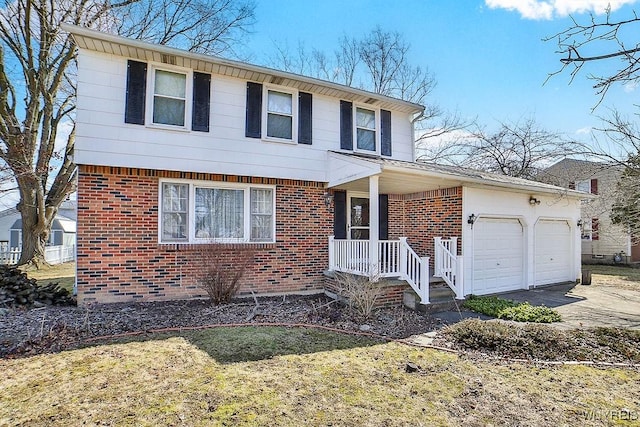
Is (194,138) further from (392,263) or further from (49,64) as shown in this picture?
(49,64)

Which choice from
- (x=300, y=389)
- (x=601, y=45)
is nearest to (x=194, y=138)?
(x=300, y=389)

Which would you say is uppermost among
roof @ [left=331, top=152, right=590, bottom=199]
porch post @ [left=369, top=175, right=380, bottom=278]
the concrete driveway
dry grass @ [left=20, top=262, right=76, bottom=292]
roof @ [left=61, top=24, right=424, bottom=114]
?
roof @ [left=61, top=24, right=424, bottom=114]

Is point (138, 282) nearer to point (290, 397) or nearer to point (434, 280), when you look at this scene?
point (290, 397)

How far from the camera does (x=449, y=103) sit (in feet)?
70.0

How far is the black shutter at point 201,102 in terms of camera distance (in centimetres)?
812

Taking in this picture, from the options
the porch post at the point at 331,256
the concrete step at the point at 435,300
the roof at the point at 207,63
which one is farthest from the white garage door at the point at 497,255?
the roof at the point at 207,63

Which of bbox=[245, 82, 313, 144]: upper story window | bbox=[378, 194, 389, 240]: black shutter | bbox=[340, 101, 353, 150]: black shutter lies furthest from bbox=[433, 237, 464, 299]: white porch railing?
bbox=[245, 82, 313, 144]: upper story window

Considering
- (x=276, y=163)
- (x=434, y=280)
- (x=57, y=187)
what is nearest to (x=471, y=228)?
(x=434, y=280)

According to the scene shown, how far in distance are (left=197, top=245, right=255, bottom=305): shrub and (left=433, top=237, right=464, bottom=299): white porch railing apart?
449cm

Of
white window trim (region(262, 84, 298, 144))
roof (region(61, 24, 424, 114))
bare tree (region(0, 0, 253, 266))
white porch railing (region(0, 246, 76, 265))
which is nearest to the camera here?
roof (region(61, 24, 424, 114))

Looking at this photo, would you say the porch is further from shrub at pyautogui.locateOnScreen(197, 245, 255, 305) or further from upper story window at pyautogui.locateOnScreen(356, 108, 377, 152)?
upper story window at pyautogui.locateOnScreen(356, 108, 377, 152)

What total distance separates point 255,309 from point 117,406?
13.0 feet

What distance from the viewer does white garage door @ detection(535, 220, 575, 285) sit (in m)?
10.5

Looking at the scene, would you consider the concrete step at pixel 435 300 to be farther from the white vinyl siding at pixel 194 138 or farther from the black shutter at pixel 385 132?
the black shutter at pixel 385 132
